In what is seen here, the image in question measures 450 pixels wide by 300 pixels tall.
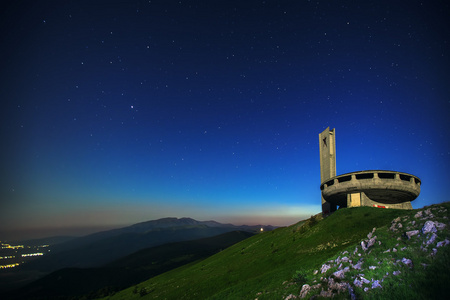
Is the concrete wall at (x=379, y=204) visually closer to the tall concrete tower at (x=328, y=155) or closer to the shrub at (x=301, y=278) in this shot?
the tall concrete tower at (x=328, y=155)

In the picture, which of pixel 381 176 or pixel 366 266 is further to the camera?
pixel 381 176

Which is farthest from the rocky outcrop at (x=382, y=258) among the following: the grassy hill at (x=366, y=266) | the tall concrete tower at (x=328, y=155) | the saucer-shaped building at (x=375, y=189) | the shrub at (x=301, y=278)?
the tall concrete tower at (x=328, y=155)

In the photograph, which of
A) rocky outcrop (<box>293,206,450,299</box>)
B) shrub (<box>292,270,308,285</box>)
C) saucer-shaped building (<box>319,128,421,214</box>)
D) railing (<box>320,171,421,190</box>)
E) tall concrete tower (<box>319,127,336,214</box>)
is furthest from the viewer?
tall concrete tower (<box>319,127,336,214</box>)

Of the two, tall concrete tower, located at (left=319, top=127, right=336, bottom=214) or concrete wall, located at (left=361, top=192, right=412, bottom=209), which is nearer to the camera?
concrete wall, located at (left=361, top=192, right=412, bottom=209)

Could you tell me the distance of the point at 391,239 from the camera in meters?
13.3

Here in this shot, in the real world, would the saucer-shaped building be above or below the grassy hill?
above

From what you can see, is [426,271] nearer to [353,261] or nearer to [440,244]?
[440,244]

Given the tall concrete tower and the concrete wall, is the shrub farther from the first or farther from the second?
the tall concrete tower

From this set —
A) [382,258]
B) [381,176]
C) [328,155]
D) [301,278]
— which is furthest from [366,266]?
[328,155]

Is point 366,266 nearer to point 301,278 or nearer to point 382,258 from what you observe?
point 382,258

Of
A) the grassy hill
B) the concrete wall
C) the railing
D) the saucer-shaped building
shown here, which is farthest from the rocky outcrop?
the concrete wall

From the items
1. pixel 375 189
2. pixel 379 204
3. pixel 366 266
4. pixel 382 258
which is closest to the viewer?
pixel 366 266

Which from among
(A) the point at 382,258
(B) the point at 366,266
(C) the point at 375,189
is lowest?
(B) the point at 366,266

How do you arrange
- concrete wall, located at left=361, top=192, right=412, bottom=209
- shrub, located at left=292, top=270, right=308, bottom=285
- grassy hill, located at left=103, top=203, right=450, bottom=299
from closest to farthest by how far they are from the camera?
grassy hill, located at left=103, top=203, right=450, bottom=299, shrub, located at left=292, top=270, right=308, bottom=285, concrete wall, located at left=361, top=192, right=412, bottom=209
